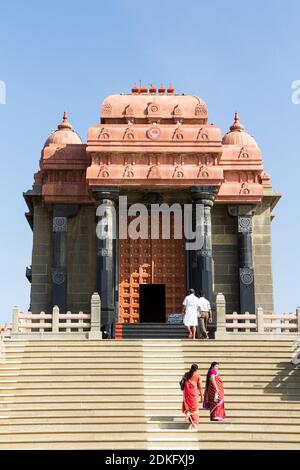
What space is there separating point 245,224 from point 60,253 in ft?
22.4

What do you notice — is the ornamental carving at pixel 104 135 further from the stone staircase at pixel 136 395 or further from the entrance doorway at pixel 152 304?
the stone staircase at pixel 136 395

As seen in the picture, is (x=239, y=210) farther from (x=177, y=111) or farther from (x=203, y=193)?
(x=177, y=111)

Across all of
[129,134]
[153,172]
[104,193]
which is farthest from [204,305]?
[129,134]

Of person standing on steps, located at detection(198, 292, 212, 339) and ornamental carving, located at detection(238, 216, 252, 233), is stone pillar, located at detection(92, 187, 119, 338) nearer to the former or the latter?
person standing on steps, located at detection(198, 292, 212, 339)

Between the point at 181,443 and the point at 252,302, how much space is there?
11.9 metres

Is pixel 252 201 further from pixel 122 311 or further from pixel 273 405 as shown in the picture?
pixel 273 405

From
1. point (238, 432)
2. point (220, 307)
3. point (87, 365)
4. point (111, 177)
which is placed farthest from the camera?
point (111, 177)

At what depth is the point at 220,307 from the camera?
24.2 metres

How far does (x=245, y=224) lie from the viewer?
28891 mm

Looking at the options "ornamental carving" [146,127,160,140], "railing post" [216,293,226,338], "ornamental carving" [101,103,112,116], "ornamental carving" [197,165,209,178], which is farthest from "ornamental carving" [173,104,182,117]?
"railing post" [216,293,226,338]

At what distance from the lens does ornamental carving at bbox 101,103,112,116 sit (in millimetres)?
29509

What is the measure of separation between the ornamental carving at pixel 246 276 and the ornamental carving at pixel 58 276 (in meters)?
6.35

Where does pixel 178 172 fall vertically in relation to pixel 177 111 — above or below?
below
